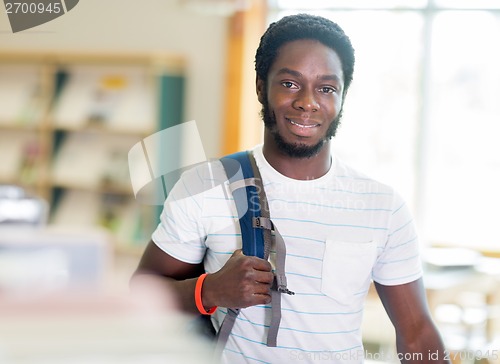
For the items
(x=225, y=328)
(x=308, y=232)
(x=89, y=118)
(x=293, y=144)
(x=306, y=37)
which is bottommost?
(x=225, y=328)

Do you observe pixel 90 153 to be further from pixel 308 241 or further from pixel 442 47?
pixel 308 241

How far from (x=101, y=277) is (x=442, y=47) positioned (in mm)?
3254

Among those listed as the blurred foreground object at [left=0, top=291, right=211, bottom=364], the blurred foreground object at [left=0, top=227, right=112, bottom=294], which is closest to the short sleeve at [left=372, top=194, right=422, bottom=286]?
the blurred foreground object at [left=0, top=227, right=112, bottom=294]

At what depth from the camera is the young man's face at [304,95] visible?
0.87 metres

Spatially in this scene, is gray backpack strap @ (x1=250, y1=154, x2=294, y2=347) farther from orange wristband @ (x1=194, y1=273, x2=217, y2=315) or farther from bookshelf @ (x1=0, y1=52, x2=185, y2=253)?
bookshelf @ (x1=0, y1=52, x2=185, y2=253)

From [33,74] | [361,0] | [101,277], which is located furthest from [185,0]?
[101,277]

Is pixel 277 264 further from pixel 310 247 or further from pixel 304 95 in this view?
pixel 304 95

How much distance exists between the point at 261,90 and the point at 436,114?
111 inches

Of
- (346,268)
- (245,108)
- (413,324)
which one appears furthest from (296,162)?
(245,108)

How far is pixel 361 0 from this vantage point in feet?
10.8

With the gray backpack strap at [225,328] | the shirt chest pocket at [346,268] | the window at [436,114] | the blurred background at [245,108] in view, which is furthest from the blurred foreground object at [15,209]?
the window at [436,114]

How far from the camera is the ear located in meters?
0.93

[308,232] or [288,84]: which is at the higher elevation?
[288,84]

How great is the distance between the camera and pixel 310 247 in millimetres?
916
